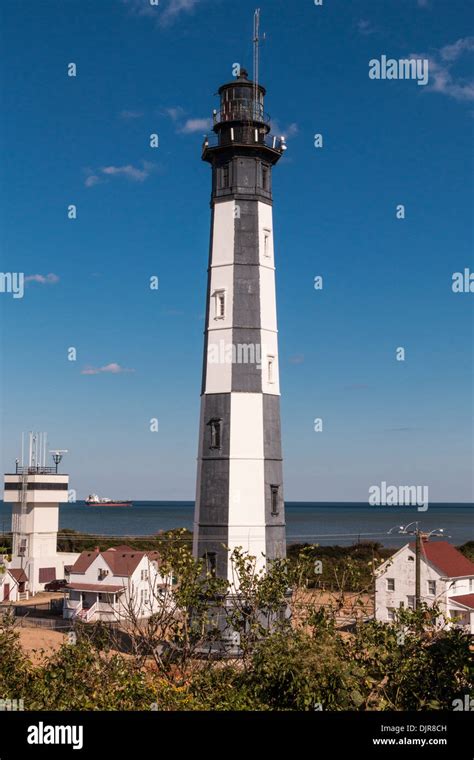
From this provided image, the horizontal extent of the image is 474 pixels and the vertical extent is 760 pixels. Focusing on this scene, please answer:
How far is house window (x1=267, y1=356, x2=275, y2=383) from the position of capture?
30.6 meters

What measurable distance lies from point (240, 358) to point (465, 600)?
56.2 ft

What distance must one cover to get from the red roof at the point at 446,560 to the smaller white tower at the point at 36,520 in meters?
28.4

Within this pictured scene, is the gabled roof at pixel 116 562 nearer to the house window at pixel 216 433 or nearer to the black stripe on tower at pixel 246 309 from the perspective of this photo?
the house window at pixel 216 433

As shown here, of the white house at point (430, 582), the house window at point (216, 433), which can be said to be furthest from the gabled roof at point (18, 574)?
the house window at point (216, 433)

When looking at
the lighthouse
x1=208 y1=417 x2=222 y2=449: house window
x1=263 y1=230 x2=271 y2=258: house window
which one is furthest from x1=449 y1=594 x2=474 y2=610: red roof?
x1=263 y1=230 x2=271 y2=258: house window

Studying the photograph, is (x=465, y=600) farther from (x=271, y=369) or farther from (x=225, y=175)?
(x=225, y=175)

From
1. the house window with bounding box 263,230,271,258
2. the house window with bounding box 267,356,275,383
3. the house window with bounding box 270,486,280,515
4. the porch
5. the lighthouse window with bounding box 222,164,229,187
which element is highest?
the lighthouse window with bounding box 222,164,229,187

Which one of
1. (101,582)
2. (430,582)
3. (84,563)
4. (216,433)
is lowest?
(101,582)

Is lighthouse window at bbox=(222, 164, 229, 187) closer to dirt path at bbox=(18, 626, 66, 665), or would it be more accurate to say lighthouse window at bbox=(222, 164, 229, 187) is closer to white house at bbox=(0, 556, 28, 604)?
dirt path at bbox=(18, 626, 66, 665)

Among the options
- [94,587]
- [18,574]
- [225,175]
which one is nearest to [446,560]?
[94,587]

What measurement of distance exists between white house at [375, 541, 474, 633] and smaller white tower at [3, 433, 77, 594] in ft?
88.4

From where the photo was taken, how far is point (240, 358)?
3023cm

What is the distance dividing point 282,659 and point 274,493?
1480 cm
